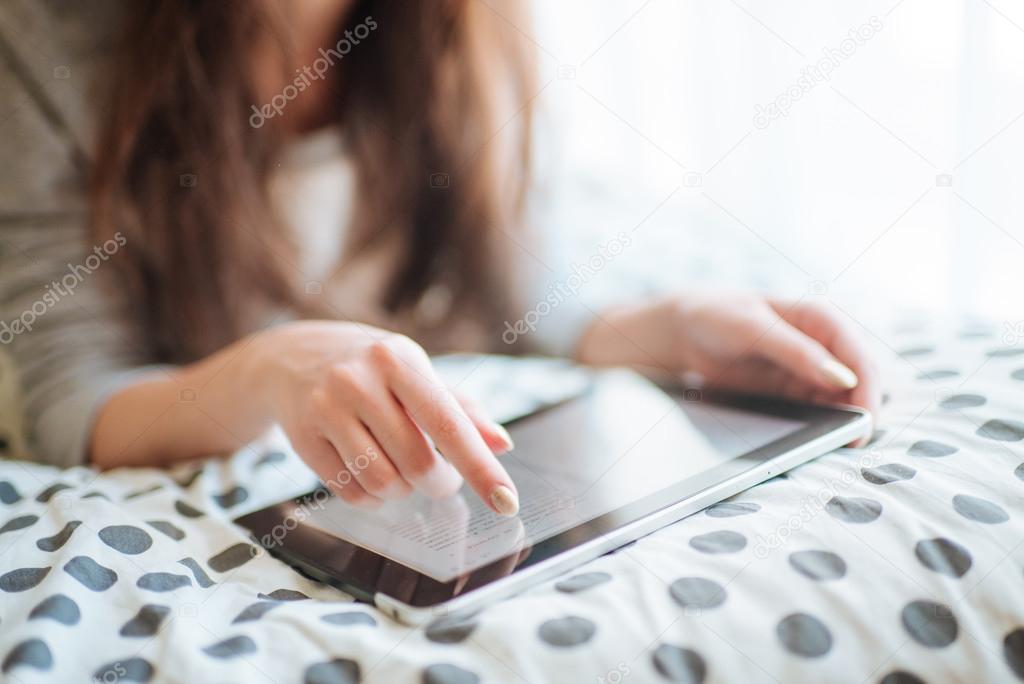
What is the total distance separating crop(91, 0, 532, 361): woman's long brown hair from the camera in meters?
0.87

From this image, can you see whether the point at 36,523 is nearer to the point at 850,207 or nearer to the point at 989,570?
the point at 989,570

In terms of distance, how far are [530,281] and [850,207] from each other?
482mm

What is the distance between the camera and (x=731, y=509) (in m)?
0.50

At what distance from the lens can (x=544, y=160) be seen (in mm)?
1059

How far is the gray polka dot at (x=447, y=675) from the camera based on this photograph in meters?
0.38

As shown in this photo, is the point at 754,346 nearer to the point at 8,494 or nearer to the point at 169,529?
the point at 169,529

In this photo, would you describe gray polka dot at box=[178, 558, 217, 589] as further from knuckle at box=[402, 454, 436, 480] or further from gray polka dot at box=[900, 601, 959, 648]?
gray polka dot at box=[900, 601, 959, 648]

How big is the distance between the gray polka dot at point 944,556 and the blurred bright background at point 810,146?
46 cm

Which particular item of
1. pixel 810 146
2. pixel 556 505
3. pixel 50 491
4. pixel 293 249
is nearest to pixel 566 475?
pixel 556 505

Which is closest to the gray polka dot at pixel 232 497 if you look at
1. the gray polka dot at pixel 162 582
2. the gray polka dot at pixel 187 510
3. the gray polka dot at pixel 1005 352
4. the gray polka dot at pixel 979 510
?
the gray polka dot at pixel 187 510

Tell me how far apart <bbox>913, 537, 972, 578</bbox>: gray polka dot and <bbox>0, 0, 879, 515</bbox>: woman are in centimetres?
18

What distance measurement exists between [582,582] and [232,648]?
17cm

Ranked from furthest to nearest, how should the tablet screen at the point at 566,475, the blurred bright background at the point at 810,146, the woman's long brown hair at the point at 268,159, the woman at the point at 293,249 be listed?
the blurred bright background at the point at 810,146, the woman's long brown hair at the point at 268,159, the woman at the point at 293,249, the tablet screen at the point at 566,475

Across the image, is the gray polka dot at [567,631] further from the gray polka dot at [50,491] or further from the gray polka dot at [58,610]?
the gray polka dot at [50,491]
